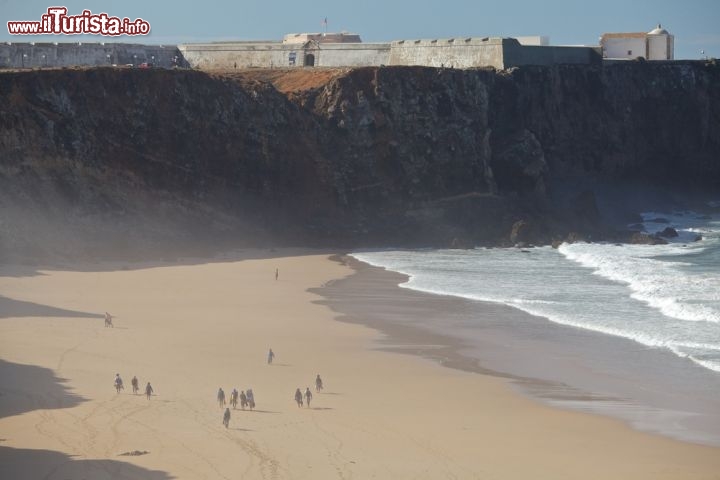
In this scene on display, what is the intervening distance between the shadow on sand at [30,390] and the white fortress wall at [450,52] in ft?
136

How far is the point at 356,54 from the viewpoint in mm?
69875

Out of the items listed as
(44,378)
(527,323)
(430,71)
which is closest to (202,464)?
(44,378)

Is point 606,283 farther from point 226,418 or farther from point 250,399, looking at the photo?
point 226,418

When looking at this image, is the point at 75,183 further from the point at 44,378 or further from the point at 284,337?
the point at 44,378

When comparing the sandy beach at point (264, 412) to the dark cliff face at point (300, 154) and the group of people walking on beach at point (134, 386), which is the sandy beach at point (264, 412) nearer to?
the group of people walking on beach at point (134, 386)

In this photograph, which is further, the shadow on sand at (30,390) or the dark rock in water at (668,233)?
the dark rock in water at (668,233)

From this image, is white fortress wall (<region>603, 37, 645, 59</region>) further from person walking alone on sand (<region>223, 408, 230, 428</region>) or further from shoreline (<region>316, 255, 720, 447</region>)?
person walking alone on sand (<region>223, 408, 230, 428</region>)

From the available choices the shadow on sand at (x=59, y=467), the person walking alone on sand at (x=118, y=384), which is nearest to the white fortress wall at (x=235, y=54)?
the person walking alone on sand at (x=118, y=384)

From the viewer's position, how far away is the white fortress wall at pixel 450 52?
6531 cm

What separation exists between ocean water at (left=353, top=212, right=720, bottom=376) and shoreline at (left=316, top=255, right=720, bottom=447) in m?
0.93

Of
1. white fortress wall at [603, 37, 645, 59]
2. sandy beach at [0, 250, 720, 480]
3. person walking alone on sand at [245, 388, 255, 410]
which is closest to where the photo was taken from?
sandy beach at [0, 250, 720, 480]

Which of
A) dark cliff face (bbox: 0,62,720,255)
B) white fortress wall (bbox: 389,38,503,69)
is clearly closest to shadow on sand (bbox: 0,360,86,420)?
dark cliff face (bbox: 0,62,720,255)

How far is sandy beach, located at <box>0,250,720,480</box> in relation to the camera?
68.8ft

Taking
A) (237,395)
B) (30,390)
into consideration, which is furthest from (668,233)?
(30,390)
